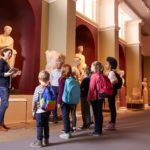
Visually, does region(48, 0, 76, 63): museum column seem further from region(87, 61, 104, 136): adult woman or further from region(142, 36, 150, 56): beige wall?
region(142, 36, 150, 56): beige wall

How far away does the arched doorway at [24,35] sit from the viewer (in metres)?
6.64

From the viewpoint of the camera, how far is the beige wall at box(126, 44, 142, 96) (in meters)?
13.4

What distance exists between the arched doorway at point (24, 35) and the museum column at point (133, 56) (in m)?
7.89

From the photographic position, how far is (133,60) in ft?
44.9

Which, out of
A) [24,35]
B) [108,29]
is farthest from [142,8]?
[24,35]

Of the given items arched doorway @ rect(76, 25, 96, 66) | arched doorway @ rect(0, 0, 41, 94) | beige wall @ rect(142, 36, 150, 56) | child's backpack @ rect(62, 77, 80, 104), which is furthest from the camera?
beige wall @ rect(142, 36, 150, 56)

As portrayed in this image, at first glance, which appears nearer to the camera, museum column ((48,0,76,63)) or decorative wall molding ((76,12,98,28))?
museum column ((48,0,76,63))

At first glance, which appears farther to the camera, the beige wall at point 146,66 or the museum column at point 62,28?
the beige wall at point 146,66

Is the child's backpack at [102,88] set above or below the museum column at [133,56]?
below

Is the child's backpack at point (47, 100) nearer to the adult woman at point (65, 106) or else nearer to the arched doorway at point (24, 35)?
the adult woman at point (65, 106)

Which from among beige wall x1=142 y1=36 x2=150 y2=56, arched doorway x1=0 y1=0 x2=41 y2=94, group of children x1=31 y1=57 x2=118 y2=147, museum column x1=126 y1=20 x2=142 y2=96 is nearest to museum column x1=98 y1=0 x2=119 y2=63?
museum column x1=126 y1=20 x2=142 y2=96

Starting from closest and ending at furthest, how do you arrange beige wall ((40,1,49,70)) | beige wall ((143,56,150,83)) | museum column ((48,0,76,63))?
beige wall ((40,1,49,70)) → museum column ((48,0,76,63)) → beige wall ((143,56,150,83))

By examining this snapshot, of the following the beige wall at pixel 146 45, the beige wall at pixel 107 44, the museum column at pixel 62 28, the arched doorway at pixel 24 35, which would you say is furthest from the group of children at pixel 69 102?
the beige wall at pixel 146 45

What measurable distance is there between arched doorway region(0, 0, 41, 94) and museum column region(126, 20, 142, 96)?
7.89m
